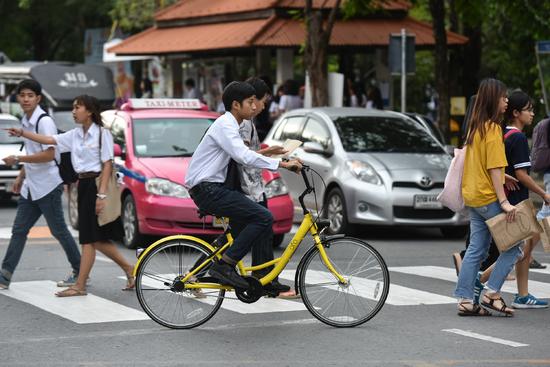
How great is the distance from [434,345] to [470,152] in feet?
5.89

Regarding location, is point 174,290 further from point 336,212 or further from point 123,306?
point 336,212

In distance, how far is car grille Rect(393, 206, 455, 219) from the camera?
603 inches

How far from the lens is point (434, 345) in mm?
8211

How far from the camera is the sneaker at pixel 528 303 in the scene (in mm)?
9914

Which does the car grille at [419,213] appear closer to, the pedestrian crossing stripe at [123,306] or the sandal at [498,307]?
the pedestrian crossing stripe at [123,306]

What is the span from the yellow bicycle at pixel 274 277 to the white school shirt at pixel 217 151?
0.42 m

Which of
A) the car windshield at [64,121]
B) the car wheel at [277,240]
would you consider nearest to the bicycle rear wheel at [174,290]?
the car wheel at [277,240]

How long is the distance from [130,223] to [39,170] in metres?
3.45

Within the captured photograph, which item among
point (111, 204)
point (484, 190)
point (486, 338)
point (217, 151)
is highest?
point (217, 151)

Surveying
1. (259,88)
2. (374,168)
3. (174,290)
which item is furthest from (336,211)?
(174,290)

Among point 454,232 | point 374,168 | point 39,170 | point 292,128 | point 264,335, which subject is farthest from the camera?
point 292,128

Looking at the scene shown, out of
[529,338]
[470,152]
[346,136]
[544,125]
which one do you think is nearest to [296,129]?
[346,136]

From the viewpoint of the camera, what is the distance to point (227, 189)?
29.3ft

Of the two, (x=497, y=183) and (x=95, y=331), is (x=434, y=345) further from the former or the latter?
(x=95, y=331)
